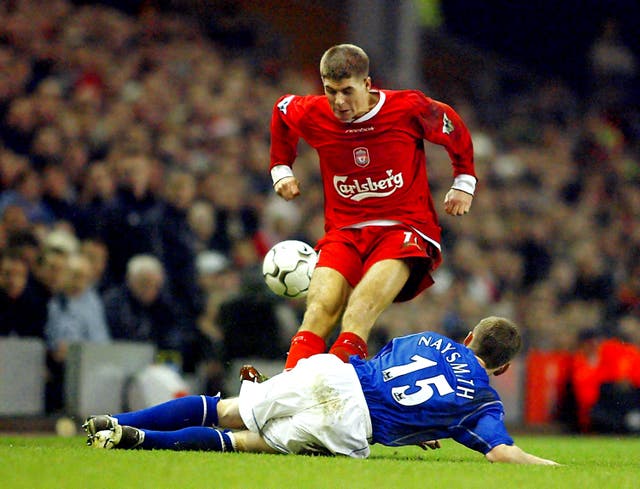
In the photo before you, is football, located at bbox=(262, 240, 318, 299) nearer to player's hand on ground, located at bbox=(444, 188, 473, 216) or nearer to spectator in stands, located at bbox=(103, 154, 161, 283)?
player's hand on ground, located at bbox=(444, 188, 473, 216)

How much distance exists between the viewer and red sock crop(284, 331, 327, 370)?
6.49 metres

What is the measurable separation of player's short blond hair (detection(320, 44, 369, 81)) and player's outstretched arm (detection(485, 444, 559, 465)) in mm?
2212

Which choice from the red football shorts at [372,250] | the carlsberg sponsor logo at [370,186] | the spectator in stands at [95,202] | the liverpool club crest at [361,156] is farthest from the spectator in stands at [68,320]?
the liverpool club crest at [361,156]

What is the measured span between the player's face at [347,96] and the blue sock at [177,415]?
1774mm

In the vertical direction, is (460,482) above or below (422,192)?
below

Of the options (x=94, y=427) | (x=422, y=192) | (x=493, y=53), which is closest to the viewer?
(x=94, y=427)

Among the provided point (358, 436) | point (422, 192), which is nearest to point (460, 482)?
point (358, 436)

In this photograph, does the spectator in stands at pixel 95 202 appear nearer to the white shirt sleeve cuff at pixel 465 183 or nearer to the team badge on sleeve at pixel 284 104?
the team badge on sleeve at pixel 284 104

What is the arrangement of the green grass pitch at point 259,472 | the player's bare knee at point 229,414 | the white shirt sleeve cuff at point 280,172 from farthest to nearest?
the white shirt sleeve cuff at point 280,172 < the player's bare knee at point 229,414 < the green grass pitch at point 259,472

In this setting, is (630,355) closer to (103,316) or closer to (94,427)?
(103,316)

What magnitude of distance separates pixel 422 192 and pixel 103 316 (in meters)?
3.48

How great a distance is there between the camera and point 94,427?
19.1 feet

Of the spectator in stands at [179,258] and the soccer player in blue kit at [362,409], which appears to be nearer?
the soccer player in blue kit at [362,409]

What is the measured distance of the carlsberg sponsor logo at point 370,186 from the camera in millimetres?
6988
